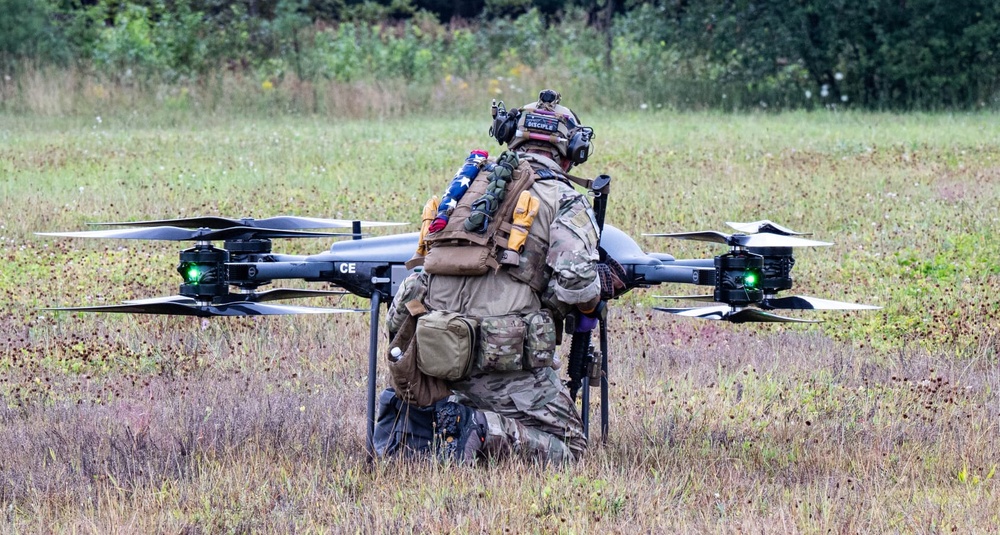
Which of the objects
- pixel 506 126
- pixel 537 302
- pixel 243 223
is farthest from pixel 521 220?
pixel 243 223

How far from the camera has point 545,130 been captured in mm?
5891

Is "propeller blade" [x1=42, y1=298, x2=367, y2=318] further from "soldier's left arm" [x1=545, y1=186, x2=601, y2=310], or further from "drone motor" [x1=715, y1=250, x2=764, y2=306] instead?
"drone motor" [x1=715, y1=250, x2=764, y2=306]

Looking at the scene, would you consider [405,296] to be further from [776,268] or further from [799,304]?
[799,304]

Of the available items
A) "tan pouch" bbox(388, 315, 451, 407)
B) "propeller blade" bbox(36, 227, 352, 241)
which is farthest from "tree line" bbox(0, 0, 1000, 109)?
"tan pouch" bbox(388, 315, 451, 407)

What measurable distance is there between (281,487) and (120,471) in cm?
82

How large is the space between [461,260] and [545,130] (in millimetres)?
820

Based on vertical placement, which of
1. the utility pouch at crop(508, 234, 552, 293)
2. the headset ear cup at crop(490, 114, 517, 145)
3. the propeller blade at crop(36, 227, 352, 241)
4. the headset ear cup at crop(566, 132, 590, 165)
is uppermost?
the headset ear cup at crop(490, 114, 517, 145)

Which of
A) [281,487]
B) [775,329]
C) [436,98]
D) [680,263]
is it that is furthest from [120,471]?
[436,98]

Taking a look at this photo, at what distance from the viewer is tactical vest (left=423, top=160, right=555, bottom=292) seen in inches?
216

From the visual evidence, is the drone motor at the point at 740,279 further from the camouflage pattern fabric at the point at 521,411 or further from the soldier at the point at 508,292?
the camouflage pattern fabric at the point at 521,411

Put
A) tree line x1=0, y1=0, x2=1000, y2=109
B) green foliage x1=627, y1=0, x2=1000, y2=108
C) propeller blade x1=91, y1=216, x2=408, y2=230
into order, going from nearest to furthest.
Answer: propeller blade x1=91, y1=216, x2=408, y2=230 < green foliage x1=627, y1=0, x2=1000, y2=108 < tree line x1=0, y1=0, x2=1000, y2=109

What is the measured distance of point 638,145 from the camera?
17.2 metres

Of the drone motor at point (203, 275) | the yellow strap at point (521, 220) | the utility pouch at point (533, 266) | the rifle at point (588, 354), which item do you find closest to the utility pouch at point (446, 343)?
the utility pouch at point (533, 266)

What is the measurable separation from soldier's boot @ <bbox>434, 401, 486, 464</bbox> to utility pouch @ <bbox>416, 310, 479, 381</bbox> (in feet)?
0.77
